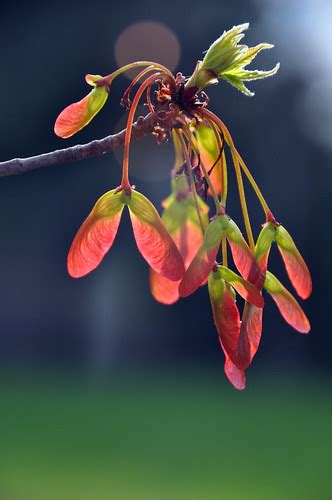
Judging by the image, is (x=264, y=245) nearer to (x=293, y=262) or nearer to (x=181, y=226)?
(x=293, y=262)

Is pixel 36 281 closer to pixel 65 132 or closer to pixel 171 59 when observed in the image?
pixel 171 59

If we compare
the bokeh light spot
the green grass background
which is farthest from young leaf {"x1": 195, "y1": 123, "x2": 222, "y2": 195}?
the bokeh light spot

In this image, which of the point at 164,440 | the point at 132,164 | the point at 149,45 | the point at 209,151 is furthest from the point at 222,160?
the point at 132,164

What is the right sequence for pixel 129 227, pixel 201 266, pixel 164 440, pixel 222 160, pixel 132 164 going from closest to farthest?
pixel 201 266 → pixel 222 160 → pixel 164 440 → pixel 129 227 → pixel 132 164

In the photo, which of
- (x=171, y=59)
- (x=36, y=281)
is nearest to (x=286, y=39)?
(x=171, y=59)

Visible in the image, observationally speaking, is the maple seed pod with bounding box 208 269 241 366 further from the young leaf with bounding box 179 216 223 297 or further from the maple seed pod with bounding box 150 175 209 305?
the maple seed pod with bounding box 150 175 209 305

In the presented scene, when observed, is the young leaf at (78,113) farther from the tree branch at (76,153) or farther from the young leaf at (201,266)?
the young leaf at (201,266)

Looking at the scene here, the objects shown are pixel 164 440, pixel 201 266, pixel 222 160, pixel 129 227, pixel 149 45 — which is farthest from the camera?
pixel 129 227
